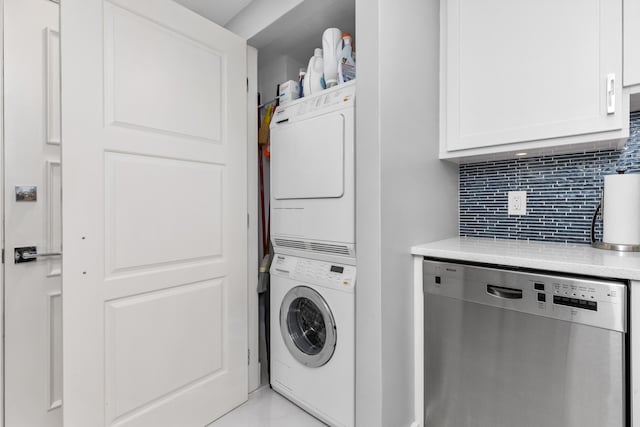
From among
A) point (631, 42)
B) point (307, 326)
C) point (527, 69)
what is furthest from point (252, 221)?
point (631, 42)

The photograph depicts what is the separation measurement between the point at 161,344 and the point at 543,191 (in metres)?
2.17

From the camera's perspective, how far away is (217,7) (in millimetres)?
2021

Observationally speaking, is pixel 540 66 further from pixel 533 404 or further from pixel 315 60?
pixel 533 404

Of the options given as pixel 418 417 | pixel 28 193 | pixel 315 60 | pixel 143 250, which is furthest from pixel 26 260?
pixel 418 417

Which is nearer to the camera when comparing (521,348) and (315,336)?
(521,348)

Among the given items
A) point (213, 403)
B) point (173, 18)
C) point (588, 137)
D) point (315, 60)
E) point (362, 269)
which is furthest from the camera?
point (315, 60)

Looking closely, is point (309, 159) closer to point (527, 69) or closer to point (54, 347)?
point (527, 69)

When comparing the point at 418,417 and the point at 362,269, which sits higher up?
the point at 362,269

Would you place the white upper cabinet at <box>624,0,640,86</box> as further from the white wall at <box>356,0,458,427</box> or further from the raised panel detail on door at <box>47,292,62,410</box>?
the raised panel detail on door at <box>47,292,62,410</box>

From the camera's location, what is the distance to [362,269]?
147 cm

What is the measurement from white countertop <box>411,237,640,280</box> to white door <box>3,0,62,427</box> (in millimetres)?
1871

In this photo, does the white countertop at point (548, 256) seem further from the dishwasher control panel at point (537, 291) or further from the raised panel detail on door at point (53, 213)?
the raised panel detail on door at point (53, 213)

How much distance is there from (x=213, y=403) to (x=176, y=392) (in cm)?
25

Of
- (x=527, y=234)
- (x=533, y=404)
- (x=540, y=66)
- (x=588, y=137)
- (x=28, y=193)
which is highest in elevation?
(x=540, y=66)
